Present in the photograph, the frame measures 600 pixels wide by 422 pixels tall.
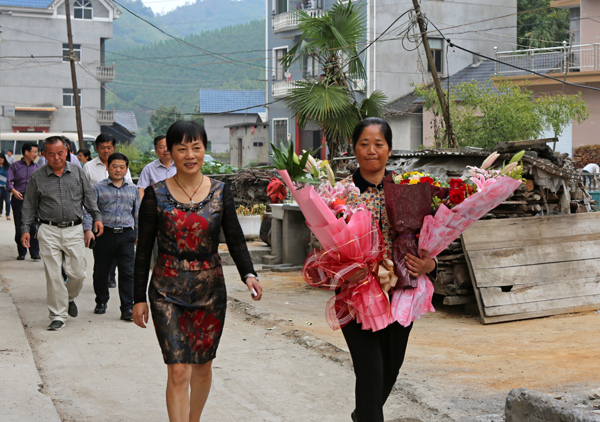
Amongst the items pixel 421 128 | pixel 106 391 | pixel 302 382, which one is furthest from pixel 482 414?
pixel 421 128

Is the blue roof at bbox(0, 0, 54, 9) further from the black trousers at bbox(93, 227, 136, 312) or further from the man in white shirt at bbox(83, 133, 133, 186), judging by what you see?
the black trousers at bbox(93, 227, 136, 312)

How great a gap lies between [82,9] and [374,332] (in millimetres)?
52369

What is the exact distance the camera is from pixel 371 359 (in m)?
3.92

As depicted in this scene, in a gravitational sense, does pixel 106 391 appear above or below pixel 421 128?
below

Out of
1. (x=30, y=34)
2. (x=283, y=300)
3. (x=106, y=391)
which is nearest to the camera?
(x=106, y=391)

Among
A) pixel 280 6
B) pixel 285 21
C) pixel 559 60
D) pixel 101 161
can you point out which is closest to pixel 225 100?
pixel 280 6

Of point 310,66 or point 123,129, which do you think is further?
point 123,129

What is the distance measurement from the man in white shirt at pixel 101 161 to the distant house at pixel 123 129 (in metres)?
45.2

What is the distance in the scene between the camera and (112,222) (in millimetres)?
8406

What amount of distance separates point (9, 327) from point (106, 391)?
2.60 m

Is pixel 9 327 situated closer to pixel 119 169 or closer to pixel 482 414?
pixel 119 169

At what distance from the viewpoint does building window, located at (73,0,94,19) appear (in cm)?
5169

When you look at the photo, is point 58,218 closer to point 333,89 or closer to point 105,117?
point 333,89

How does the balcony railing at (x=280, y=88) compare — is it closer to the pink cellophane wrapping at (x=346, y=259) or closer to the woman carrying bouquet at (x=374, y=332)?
the woman carrying bouquet at (x=374, y=332)
